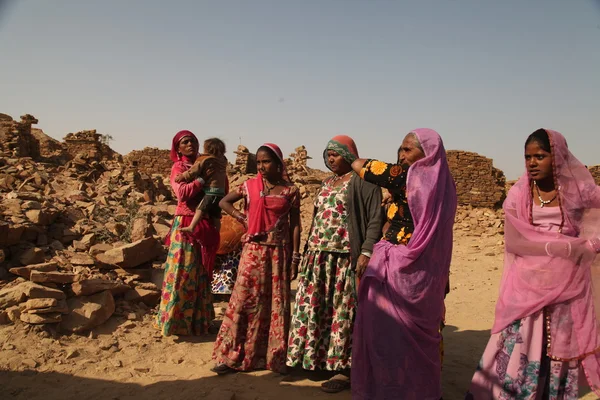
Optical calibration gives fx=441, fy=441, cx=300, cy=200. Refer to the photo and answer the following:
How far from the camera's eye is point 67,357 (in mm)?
4020

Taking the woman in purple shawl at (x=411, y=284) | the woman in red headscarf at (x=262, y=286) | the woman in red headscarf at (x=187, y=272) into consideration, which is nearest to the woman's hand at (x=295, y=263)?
the woman in red headscarf at (x=262, y=286)

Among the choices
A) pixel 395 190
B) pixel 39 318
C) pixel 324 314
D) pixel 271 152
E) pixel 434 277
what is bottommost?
pixel 39 318

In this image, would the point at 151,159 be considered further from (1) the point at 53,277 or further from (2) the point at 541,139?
(2) the point at 541,139

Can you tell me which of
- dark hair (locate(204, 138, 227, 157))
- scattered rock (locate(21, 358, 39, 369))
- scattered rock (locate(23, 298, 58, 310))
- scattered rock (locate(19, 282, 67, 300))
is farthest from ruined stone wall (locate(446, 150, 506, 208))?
scattered rock (locate(21, 358, 39, 369))

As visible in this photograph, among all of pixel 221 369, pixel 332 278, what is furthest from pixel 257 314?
pixel 332 278

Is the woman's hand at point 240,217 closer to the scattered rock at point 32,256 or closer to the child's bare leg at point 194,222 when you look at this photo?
the child's bare leg at point 194,222

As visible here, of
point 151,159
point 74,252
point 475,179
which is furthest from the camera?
point 151,159

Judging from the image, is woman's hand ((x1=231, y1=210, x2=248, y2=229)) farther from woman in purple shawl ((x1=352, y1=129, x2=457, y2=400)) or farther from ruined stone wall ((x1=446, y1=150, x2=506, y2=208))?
ruined stone wall ((x1=446, y1=150, x2=506, y2=208))

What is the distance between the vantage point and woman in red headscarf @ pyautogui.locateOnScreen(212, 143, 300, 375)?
12.7ft

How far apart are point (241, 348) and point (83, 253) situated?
306 centimetres

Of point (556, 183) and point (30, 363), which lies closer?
point (556, 183)

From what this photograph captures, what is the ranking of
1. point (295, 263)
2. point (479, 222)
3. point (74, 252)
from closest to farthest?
point (295, 263)
point (74, 252)
point (479, 222)

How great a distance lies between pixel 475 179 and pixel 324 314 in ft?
45.6

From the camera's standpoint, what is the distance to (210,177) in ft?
15.1
